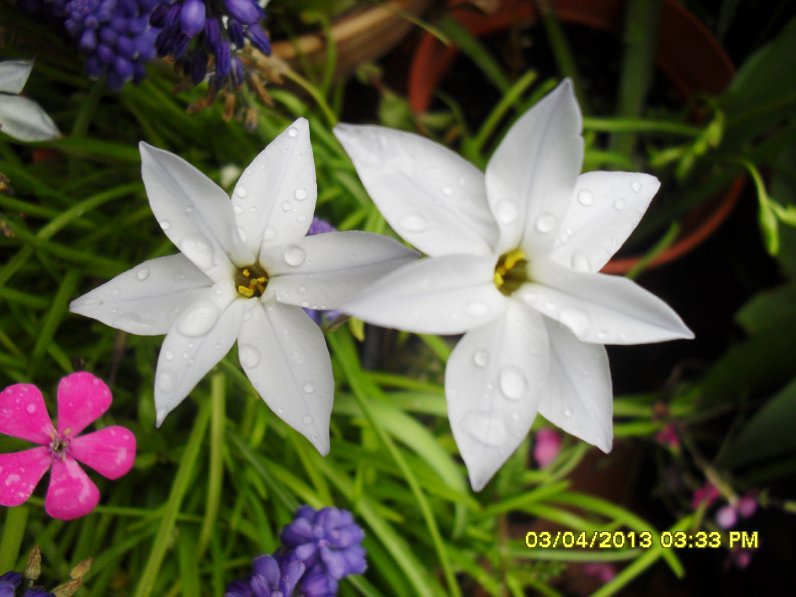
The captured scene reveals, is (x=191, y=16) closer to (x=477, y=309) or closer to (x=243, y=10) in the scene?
(x=243, y=10)

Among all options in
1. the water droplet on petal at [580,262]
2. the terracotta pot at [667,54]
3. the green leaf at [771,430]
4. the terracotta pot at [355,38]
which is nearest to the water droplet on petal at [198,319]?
the water droplet on petal at [580,262]

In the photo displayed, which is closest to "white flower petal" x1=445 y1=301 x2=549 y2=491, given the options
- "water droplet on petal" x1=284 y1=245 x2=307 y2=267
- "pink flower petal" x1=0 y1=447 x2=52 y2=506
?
"water droplet on petal" x1=284 y1=245 x2=307 y2=267

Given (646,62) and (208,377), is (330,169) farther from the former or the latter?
(646,62)

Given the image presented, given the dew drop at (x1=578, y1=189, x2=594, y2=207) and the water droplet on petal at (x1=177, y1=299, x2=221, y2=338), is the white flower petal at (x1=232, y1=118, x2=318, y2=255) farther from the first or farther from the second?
the dew drop at (x1=578, y1=189, x2=594, y2=207)

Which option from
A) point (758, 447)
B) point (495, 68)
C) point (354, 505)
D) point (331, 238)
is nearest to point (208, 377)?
point (354, 505)

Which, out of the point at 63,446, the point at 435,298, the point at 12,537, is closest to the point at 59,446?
the point at 63,446

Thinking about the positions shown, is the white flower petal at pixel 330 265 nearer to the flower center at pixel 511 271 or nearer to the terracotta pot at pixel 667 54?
the flower center at pixel 511 271

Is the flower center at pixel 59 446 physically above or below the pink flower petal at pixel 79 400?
below
